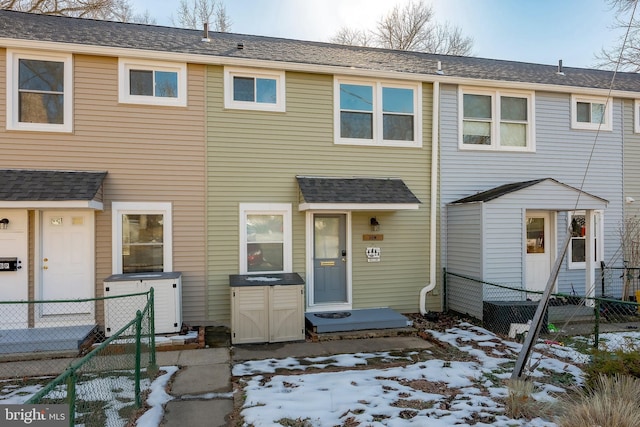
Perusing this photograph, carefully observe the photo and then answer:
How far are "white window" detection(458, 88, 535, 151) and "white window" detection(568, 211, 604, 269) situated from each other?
226cm

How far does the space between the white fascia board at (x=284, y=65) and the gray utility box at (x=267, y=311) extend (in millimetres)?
4167

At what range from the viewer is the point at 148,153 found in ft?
24.1

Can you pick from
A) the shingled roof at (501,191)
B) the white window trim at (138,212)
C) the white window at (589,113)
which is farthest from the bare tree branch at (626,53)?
the white window trim at (138,212)

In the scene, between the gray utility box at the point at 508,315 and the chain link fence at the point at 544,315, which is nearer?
the chain link fence at the point at 544,315

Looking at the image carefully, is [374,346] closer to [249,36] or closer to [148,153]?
[148,153]

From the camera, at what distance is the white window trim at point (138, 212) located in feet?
23.4

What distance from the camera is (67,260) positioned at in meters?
7.04

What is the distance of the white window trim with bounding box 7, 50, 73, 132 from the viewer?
6.79m

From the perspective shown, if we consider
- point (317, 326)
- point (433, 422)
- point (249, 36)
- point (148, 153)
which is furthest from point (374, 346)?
point (249, 36)

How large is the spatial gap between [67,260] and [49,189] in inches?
54.7

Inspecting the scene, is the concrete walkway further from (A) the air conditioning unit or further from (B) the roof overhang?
(B) the roof overhang

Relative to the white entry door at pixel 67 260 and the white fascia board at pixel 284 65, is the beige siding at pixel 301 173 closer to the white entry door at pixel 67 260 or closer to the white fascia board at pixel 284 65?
the white fascia board at pixel 284 65

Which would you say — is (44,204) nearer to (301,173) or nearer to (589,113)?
(301,173)

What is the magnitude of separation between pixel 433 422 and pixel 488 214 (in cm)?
494
